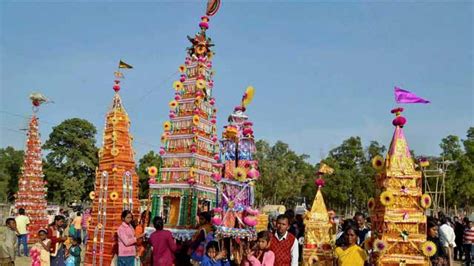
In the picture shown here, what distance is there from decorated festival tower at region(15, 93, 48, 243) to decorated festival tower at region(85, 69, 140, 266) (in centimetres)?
996

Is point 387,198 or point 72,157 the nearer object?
point 387,198

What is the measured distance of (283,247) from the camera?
666cm

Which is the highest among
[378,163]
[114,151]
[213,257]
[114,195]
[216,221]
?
[114,151]

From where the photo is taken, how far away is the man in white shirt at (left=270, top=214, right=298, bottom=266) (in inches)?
261

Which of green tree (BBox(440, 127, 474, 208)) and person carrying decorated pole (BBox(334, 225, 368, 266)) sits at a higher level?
green tree (BBox(440, 127, 474, 208))

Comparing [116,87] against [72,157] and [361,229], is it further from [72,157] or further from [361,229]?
[72,157]

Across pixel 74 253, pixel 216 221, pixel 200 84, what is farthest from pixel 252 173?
pixel 200 84

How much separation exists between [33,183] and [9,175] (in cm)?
3213

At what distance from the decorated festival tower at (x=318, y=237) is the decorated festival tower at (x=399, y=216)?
1.77 m

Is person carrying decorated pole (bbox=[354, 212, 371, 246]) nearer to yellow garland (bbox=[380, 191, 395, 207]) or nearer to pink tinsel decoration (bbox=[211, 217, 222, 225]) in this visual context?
yellow garland (bbox=[380, 191, 395, 207])

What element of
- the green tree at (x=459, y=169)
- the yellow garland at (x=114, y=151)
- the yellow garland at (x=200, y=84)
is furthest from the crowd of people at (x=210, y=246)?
the green tree at (x=459, y=169)

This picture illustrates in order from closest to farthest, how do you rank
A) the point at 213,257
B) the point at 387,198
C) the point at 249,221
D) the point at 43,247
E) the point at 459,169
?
the point at 213,257, the point at 387,198, the point at 249,221, the point at 43,247, the point at 459,169

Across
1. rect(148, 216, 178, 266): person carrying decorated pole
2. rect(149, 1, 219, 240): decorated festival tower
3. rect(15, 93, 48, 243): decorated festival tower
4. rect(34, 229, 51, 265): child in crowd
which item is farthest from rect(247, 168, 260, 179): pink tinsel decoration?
rect(15, 93, 48, 243): decorated festival tower

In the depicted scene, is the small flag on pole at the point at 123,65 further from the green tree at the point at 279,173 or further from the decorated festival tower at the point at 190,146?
the green tree at the point at 279,173
